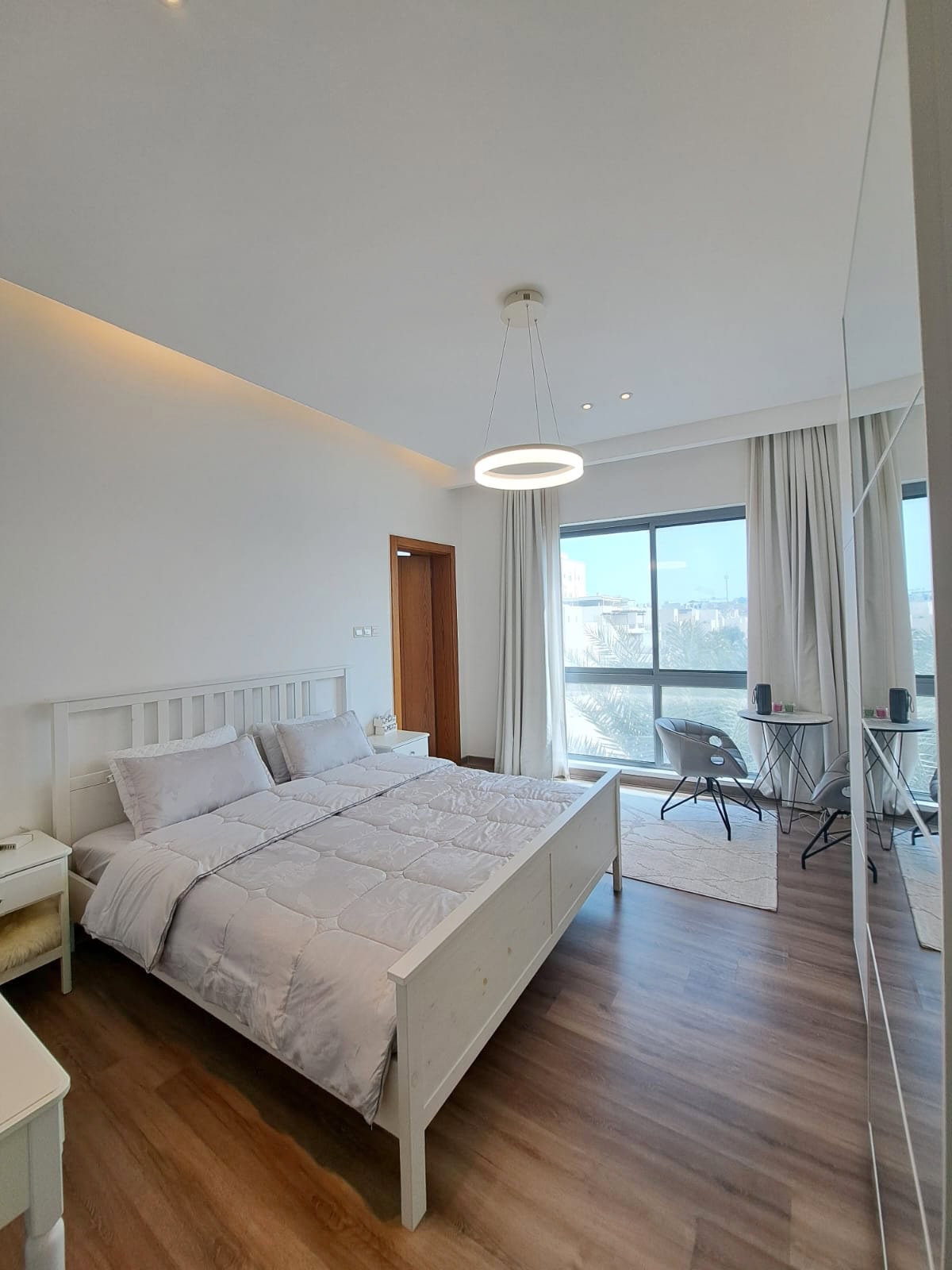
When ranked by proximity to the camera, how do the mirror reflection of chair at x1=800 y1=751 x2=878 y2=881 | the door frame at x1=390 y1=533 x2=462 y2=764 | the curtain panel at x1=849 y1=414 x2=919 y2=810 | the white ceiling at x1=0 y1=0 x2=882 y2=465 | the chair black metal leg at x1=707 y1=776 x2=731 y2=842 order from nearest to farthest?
the curtain panel at x1=849 y1=414 x2=919 y2=810 < the white ceiling at x1=0 y1=0 x2=882 y2=465 < the mirror reflection of chair at x1=800 y1=751 x2=878 y2=881 < the chair black metal leg at x1=707 y1=776 x2=731 y2=842 < the door frame at x1=390 y1=533 x2=462 y2=764

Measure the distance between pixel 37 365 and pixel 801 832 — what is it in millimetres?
5165

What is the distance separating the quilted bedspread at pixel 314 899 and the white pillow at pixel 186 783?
10 centimetres

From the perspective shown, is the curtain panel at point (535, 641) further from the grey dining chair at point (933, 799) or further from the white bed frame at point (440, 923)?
the grey dining chair at point (933, 799)

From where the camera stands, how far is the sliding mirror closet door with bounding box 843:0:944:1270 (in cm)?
78

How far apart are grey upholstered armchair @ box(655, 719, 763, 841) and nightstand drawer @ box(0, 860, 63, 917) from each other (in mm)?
3506

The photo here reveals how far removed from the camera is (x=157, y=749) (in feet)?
8.73

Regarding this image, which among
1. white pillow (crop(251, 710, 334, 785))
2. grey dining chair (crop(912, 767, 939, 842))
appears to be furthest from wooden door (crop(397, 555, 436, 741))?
grey dining chair (crop(912, 767, 939, 842))

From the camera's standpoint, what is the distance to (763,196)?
1.74 m

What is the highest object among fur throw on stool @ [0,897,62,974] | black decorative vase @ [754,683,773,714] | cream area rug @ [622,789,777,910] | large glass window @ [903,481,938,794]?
large glass window @ [903,481,938,794]

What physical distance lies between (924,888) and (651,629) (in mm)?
3933

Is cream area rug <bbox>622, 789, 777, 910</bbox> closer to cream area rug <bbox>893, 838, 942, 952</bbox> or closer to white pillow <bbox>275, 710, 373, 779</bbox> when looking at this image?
white pillow <bbox>275, 710, 373, 779</bbox>

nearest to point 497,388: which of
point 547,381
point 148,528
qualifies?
point 547,381

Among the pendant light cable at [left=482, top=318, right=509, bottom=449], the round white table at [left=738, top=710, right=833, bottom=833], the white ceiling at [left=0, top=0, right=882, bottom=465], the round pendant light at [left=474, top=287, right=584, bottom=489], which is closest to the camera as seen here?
the white ceiling at [left=0, top=0, right=882, bottom=465]

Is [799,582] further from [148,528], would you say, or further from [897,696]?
[148,528]
